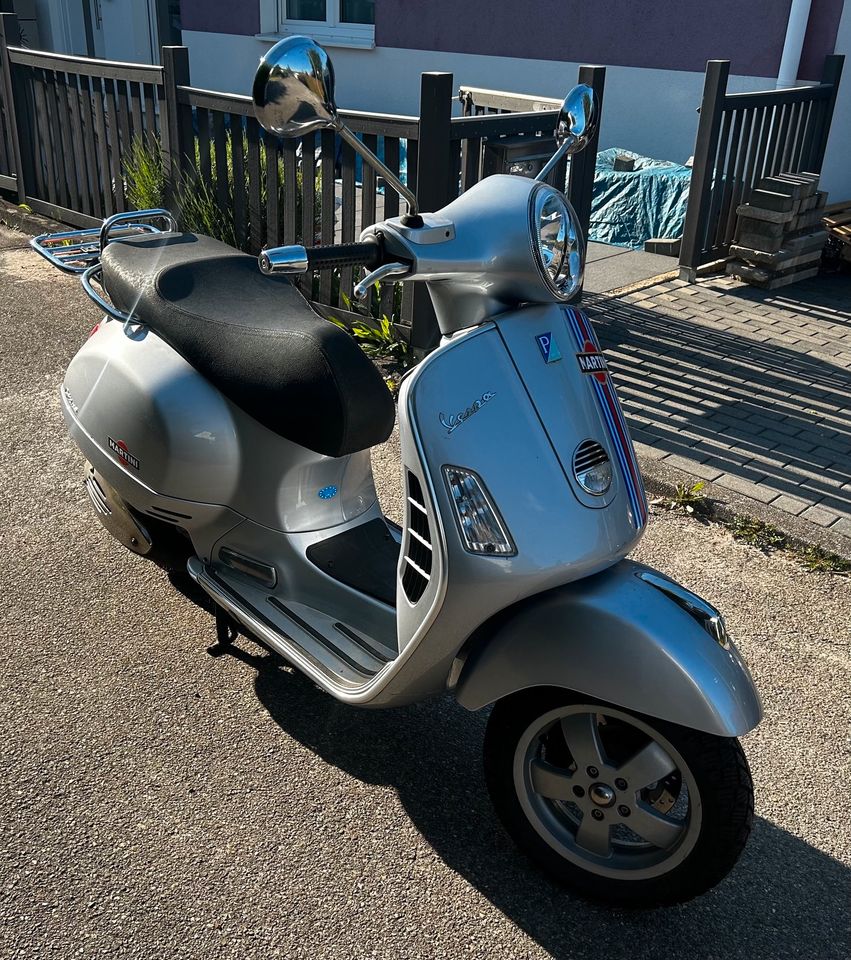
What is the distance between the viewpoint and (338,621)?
2820mm

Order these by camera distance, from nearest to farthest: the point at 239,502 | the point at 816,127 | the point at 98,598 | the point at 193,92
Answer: the point at 239,502 → the point at 98,598 → the point at 193,92 → the point at 816,127

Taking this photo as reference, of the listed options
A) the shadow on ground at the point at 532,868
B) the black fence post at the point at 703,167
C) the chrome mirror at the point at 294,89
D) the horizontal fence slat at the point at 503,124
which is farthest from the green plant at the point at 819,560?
the black fence post at the point at 703,167

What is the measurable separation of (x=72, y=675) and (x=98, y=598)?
0.41 m

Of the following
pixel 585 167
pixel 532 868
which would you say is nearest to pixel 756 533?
pixel 532 868

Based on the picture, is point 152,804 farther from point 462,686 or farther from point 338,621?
point 462,686

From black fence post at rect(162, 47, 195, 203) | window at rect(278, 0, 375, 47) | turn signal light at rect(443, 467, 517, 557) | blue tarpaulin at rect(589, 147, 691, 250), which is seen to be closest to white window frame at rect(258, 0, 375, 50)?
window at rect(278, 0, 375, 47)

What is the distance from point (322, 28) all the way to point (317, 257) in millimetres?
11216

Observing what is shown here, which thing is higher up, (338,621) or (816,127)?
(816,127)

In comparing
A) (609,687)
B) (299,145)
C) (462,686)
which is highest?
(299,145)

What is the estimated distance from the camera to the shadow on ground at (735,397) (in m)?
4.42

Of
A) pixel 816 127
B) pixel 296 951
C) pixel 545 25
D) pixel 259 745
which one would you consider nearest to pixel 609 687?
pixel 296 951

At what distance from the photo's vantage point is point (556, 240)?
2186 millimetres

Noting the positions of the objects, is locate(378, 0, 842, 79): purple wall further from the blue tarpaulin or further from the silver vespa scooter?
the silver vespa scooter

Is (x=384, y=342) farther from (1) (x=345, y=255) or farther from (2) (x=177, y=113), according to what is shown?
(1) (x=345, y=255)
